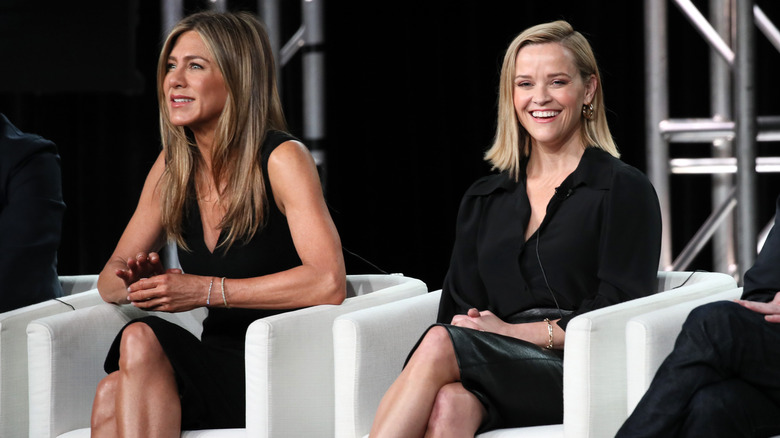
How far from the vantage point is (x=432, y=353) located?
2.06m

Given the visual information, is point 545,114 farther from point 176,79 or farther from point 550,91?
point 176,79

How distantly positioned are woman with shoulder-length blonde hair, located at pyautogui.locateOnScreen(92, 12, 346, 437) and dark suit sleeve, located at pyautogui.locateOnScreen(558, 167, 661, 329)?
61cm

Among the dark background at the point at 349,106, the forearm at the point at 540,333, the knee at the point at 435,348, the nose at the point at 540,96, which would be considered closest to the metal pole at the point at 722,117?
the dark background at the point at 349,106

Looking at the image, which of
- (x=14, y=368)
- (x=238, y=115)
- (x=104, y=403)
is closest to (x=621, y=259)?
(x=238, y=115)

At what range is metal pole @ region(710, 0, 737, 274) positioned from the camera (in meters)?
3.88

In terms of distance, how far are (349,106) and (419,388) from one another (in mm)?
2760

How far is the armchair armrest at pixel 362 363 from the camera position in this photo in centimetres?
223

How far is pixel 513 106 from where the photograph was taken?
8.34 ft

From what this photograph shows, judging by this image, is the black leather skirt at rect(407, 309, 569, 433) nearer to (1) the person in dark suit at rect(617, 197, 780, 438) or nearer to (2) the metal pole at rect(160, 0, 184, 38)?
(1) the person in dark suit at rect(617, 197, 780, 438)

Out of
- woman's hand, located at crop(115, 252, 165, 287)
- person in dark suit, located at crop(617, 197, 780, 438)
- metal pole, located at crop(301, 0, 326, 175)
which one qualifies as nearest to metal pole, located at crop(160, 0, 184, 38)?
metal pole, located at crop(301, 0, 326, 175)

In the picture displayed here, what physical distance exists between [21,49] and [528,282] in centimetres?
309

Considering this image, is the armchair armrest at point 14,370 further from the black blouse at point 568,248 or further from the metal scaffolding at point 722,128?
the metal scaffolding at point 722,128

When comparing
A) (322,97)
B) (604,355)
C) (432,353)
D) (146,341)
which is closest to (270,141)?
(146,341)

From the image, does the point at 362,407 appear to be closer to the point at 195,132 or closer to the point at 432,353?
the point at 432,353
